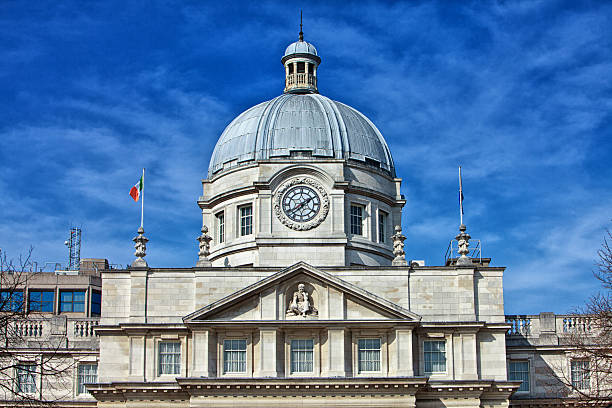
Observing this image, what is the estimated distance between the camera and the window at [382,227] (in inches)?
2576

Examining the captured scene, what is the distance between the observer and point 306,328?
5578cm

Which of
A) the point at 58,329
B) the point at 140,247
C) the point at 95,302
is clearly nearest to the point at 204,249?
the point at 140,247

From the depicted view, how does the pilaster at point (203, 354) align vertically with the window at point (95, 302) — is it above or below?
below

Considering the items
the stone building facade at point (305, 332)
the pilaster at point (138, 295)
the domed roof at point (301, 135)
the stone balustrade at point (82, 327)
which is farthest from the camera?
the domed roof at point (301, 135)

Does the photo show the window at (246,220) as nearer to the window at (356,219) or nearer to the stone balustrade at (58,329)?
the window at (356,219)

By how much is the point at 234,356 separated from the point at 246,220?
A: 10836 millimetres

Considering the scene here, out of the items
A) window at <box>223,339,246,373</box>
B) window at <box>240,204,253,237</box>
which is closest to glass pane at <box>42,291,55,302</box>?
window at <box>240,204,253,237</box>

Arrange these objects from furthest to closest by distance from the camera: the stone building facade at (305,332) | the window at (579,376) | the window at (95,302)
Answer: the window at (95,302), the window at (579,376), the stone building facade at (305,332)

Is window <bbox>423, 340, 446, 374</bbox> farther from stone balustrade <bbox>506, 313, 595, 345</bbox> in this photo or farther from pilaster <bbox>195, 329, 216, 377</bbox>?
pilaster <bbox>195, 329, 216, 377</bbox>

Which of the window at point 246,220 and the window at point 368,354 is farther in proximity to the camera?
the window at point 246,220

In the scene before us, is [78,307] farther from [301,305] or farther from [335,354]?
[335,354]

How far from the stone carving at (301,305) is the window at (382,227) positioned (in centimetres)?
1002

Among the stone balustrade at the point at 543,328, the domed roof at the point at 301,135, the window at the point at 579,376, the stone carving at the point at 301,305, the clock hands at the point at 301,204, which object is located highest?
the domed roof at the point at 301,135

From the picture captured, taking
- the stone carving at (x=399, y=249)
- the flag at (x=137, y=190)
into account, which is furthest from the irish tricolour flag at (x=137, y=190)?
the stone carving at (x=399, y=249)
